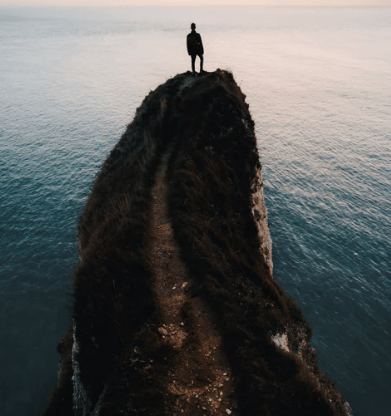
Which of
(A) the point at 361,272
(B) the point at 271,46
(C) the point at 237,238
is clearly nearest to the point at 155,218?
(C) the point at 237,238

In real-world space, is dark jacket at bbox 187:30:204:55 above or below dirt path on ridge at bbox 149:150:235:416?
above

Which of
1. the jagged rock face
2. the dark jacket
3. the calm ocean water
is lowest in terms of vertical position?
the calm ocean water

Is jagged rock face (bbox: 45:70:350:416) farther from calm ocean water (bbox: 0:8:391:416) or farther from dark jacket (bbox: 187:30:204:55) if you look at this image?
dark jacket (bbox: 187:30:204:55)

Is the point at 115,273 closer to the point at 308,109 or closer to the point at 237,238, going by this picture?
the point at 237,238

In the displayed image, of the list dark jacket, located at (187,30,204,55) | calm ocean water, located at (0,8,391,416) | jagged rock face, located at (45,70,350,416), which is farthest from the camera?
dark jacket, located at (187,30,204,55)

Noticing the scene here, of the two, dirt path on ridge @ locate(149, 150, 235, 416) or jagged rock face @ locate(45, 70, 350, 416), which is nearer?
dirt path on ridge @ locate(149, 150, 235, 416)

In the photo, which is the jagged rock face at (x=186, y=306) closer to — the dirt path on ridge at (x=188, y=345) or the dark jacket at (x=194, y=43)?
the dirt path on ridge at (x=188, y=345)

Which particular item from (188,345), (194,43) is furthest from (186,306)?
(194,43)

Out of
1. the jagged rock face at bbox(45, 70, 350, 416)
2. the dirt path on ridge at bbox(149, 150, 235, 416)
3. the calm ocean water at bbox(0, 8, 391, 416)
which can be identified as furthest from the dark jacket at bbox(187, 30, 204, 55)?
the calm ocean water at bbox(0, 8, 391, 416)
